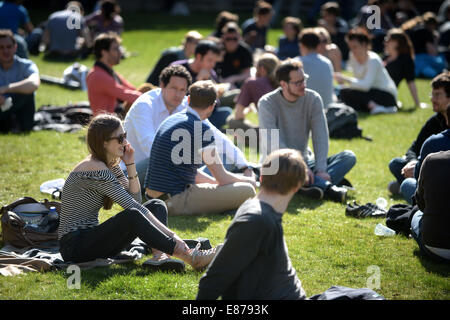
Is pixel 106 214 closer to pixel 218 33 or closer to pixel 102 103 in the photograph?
pixel 102 103

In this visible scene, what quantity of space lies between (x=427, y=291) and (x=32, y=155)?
5736 mm

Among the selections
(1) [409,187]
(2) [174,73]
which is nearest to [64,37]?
(2) [174,73]

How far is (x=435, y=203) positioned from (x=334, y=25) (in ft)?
38.4

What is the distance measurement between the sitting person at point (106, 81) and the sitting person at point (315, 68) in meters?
2.91

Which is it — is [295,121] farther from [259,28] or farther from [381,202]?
[259,28]

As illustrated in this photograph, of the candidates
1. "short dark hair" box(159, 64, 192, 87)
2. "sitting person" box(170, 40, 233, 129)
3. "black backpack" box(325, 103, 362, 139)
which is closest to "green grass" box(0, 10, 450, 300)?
"black backpack" box(325, 103, 362, 139)

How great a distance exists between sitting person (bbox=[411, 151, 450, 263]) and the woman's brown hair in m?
2.49

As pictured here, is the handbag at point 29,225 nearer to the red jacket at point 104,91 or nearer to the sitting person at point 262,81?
the red jacket at point 104,91

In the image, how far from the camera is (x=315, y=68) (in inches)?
389

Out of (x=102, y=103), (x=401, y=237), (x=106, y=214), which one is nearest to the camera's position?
(x=401, y=237)

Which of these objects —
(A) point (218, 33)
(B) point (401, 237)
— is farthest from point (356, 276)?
(A) point (218, 33)

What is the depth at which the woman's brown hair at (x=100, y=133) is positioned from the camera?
4703mm

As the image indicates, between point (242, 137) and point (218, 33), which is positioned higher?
point (218, 33)
